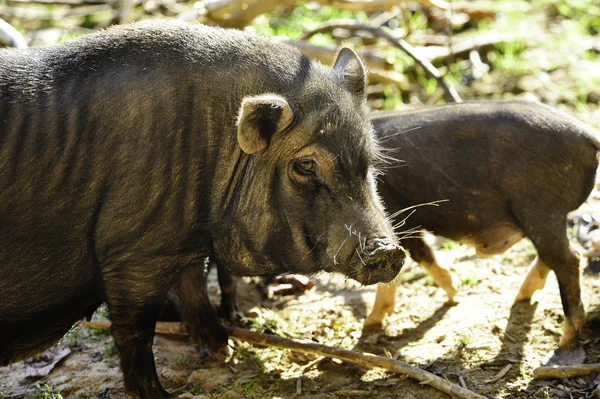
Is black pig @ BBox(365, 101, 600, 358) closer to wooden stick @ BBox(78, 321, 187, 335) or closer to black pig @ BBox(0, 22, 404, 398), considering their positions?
black pig @ BBox(0, 22, 404, 398)

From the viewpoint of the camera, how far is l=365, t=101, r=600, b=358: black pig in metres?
5.45

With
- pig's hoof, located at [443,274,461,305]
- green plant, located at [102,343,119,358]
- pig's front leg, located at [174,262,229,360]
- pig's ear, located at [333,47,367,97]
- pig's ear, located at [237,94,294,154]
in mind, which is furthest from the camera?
pig's hoof, located at [443,274,461,305]

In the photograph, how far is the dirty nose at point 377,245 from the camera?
14.4ft

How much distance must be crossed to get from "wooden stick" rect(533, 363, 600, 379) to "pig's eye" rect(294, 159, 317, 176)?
1982 millimetres

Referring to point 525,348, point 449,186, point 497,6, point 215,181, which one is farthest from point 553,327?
point 497,6

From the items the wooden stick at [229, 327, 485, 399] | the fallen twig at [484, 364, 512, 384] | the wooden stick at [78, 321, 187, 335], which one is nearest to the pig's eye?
the wooden stick at [229, 327, 485, 399]

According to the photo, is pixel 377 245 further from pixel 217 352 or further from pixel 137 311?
pixel 217 352

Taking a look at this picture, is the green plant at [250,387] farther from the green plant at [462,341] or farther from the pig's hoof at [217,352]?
the green plant at [462,341]

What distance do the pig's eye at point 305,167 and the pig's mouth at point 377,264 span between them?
1.64 ft

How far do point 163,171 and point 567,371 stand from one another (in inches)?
109

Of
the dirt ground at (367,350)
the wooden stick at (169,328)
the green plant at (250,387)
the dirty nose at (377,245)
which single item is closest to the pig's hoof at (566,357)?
the dirt ground at (367,350)

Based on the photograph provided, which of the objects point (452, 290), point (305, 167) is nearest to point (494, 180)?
point (452, 290)

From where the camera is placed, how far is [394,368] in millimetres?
5195

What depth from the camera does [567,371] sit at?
5074mm
